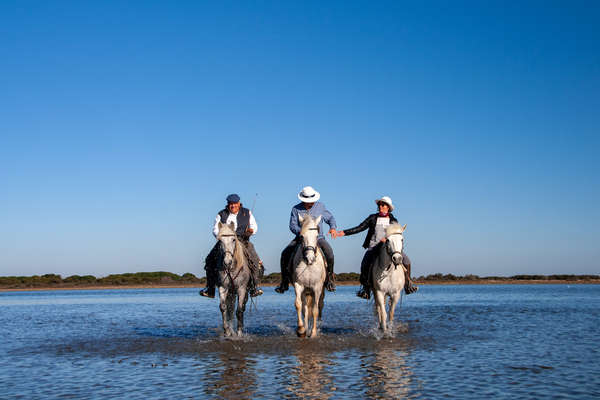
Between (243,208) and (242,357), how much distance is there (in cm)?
403

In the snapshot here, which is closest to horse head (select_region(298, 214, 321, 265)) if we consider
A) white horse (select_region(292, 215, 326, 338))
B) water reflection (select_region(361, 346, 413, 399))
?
white horse (select_region(292, 215, 326, 338))

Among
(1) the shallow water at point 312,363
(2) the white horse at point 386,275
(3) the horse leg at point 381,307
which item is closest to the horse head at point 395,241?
(2) the white horse at point 386,275

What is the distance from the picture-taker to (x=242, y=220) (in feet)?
45.3

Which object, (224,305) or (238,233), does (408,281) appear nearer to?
(238,233)

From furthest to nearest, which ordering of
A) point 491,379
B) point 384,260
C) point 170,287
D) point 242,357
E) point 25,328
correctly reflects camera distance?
point 170,287
point 25,328
point 384,260
point 242,357
point 491,379

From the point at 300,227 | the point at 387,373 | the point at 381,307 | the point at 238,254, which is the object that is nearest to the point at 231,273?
the point at 238,254

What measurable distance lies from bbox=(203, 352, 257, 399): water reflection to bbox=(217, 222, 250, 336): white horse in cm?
212

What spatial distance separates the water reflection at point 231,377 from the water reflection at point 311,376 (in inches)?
25.8

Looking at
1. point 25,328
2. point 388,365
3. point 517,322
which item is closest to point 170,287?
point 25,328

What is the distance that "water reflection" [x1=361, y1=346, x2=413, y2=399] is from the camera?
7.77 metres

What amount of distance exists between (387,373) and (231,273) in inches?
212

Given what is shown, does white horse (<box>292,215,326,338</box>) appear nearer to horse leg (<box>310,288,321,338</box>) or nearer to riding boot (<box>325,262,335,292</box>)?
horse leg (<box>310,288,321,338</box>)

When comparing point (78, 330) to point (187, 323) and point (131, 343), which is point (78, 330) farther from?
point (131, 343)

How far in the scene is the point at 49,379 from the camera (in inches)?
369
